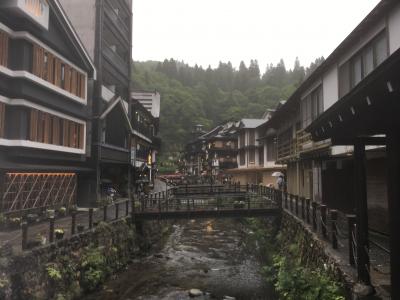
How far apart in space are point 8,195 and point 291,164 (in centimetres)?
2278

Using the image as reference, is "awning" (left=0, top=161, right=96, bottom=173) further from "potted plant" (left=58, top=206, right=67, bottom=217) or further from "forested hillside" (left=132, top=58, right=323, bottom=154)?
"forested hillside" (left=132, top=58, right=323, bottom=154)

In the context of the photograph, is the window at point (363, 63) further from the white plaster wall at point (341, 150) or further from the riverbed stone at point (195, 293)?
the riverbed stone at point (195, 293)

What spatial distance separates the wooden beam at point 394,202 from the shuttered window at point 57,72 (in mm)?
18769

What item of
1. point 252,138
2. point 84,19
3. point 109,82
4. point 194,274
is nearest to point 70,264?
point 194,274

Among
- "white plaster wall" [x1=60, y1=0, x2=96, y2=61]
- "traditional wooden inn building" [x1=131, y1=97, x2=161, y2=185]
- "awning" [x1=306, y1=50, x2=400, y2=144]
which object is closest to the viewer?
"awning" [x1=306, y1=50, x2=400, y2=144]

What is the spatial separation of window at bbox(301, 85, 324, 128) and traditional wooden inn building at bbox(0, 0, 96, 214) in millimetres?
15192

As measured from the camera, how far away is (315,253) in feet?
42.4

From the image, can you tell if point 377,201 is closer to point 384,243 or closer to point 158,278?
point 384,243

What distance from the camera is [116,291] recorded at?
621 inches

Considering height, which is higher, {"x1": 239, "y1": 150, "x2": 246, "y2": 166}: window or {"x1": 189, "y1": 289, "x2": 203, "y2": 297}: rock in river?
{"x1": 239, "y1": 150, "x2": 246, "y2": 166}: window

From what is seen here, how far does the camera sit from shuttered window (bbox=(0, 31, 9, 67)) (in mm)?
18056

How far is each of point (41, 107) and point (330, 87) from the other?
15.7m

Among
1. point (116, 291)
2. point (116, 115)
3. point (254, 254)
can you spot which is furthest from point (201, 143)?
point (116, 291)

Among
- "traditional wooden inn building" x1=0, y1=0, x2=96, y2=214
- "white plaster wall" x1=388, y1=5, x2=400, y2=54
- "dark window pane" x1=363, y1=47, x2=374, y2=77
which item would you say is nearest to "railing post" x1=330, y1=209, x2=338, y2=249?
"white plaster wall" x1=388, y1=5, x2=400, y2=54
